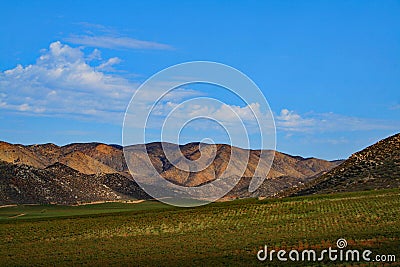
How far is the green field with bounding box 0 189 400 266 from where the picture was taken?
4478cm

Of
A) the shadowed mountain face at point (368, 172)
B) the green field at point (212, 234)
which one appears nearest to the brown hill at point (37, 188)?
the shadowed mountain face at point (368, 172)

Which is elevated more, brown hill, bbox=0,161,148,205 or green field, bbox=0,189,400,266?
brown hill, bbox=0,161,148,205

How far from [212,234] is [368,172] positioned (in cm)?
6767


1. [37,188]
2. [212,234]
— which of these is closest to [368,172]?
[212,234]

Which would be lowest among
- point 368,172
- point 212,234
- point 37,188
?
point 212,234

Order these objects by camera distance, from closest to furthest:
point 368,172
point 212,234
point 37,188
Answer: point 212,234
point 368,172
point 37,188

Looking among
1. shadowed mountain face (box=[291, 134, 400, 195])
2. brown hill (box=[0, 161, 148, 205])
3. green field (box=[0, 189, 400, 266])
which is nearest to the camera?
green field (box=[0, 189, 400, 266])

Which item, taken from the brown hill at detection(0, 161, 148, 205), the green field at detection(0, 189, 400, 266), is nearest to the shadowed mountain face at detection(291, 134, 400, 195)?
the green field at detection(0, 189, 400, 266)

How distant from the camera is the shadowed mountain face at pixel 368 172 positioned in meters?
110

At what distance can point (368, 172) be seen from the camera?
118875mm

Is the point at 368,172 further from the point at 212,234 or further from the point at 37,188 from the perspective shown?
the point at 37,188

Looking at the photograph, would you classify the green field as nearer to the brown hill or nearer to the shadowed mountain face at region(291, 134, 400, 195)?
the shadowed mountain face at region(291, 134, 400, 195)

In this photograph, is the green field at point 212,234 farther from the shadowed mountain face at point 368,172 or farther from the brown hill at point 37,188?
the brown hill at point 37,188

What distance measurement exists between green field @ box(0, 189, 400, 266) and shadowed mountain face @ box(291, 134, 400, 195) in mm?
24608
